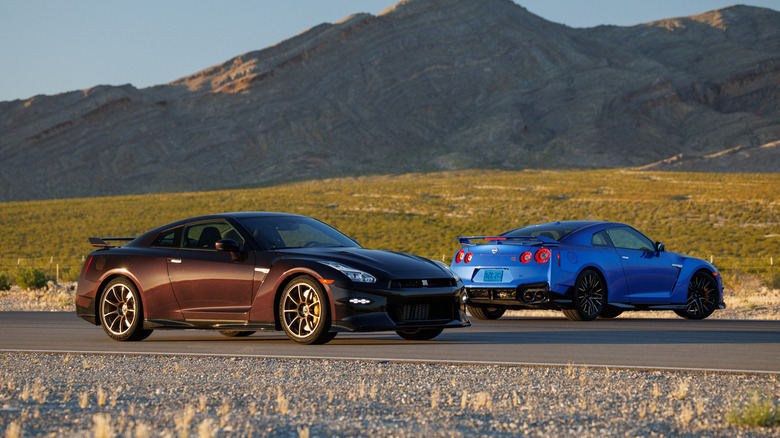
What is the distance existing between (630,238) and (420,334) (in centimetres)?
534

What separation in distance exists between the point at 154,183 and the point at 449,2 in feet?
205

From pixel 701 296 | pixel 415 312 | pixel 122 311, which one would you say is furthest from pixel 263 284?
pixel 701 296

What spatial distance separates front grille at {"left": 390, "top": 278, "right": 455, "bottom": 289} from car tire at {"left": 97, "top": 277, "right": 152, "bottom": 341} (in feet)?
10.8

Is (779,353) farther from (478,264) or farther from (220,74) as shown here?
(220,74)

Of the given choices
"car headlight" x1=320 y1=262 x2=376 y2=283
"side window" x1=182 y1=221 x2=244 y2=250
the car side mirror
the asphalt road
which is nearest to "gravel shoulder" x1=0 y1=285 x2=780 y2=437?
the asphalt road

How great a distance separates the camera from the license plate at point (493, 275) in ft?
46.8

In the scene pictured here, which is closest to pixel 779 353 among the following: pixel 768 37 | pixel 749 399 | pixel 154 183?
pixel 749 399

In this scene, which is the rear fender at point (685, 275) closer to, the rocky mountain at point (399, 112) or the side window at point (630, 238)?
the side window at point (630, 238)

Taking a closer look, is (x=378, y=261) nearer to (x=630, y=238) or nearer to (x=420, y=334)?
(x=420, y=334)

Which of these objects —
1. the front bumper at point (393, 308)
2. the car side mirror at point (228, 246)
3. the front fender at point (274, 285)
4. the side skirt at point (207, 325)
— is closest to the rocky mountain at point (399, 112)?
the front bumper at point (393, 308)

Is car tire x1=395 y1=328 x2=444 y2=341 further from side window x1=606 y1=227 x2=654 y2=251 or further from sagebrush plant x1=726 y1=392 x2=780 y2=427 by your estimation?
sagebrush plant x1=726 y1=392 x2=780 y2=427

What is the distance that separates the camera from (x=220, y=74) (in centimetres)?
15350

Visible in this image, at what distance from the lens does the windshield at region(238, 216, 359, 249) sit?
11.4 m

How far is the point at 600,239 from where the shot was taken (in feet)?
49.0
